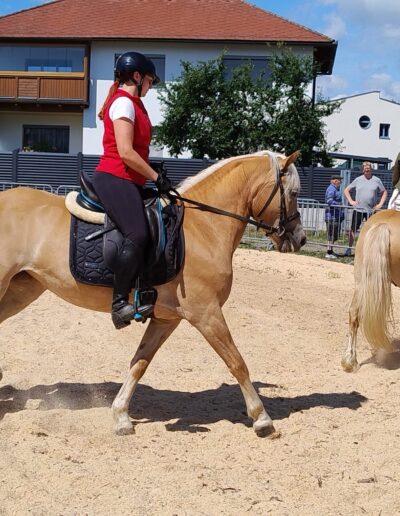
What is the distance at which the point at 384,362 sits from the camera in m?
7.43

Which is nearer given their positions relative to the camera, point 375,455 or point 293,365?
point 375,455

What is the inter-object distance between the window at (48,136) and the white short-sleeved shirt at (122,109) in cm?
3172

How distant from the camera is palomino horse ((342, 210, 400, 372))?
6.98 m

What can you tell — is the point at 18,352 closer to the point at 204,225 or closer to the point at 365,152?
the point at 204,225

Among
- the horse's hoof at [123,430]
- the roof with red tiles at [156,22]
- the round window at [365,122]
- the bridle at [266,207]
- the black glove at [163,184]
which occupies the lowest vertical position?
→ the horse's hoof at [123,430]

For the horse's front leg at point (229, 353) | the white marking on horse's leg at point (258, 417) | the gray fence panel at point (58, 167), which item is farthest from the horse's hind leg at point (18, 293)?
the gray fence panel at point (58, 167)

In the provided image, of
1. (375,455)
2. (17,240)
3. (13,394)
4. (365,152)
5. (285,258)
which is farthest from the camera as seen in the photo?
(365,152)

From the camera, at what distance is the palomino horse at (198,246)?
17.1 ft

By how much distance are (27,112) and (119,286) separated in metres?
32.3

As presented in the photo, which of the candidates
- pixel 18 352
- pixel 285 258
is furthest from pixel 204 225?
pixel 285 258

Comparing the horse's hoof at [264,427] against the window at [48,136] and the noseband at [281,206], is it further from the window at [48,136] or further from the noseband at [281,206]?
the window at [48,136]

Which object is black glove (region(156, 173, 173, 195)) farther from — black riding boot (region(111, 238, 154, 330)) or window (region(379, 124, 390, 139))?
window (region(379, 124, 390, 139))

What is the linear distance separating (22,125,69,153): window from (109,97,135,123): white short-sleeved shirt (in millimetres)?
31724

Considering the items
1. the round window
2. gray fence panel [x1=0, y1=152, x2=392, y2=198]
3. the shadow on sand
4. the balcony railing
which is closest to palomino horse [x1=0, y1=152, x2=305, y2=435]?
the shadow on sand
